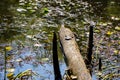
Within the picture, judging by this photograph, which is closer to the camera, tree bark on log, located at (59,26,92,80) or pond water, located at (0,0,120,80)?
tree bark on log, located at (59,26,92,80)

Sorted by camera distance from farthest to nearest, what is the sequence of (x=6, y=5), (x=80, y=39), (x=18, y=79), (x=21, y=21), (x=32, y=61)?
(x=6, y=5), (x=21, y=21), (x=80, y=39), (x=32, y=61), (x=18, y=79)

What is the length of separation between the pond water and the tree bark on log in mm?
689

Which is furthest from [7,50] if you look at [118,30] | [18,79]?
[118,30]

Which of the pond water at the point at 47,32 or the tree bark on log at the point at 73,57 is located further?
the pond water at the point at 47,32

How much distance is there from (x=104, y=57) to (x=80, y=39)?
1062 mm

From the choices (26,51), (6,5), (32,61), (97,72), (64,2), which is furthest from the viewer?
(64,2)

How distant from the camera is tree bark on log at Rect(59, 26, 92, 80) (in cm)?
441

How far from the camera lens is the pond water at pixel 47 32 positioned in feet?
19.3

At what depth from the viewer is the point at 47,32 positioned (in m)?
7.64

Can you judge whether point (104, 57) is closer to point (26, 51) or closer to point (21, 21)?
point (26, 51)

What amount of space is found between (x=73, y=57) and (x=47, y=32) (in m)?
2.87

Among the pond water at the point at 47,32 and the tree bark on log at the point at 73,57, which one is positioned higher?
the tree bark on log at the point at 73,57

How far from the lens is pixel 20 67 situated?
5.93m

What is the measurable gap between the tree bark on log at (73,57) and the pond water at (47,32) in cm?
69
